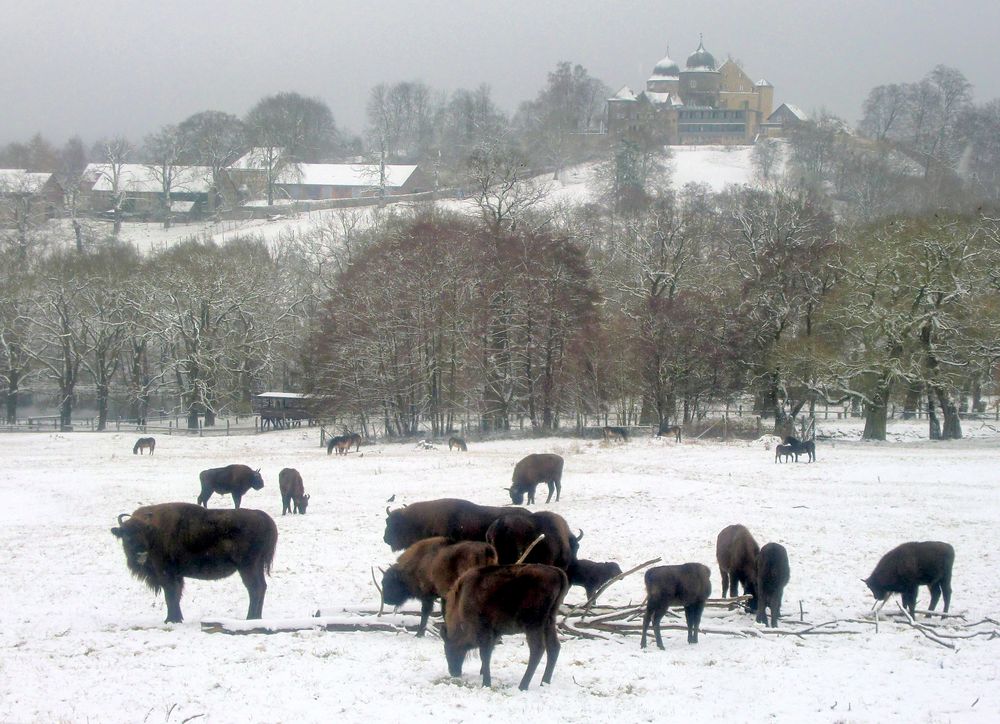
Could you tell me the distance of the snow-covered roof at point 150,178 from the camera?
121 metres

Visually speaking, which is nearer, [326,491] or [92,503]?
[92,503]

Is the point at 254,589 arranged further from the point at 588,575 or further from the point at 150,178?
the point at 150,178

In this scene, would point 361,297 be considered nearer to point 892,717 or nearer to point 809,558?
point 809,558

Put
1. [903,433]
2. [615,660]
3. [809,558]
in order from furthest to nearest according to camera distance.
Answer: [903,433] < [809,558] < [615,660]

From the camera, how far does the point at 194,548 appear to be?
12.2 m

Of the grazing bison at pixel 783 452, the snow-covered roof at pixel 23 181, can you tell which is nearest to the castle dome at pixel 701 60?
the snow-covered roof at pixel 23 181

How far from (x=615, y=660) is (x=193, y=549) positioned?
545cm

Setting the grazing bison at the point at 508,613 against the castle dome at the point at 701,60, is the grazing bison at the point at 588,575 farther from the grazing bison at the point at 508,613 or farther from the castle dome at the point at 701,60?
the castle dome at the point at 701,60

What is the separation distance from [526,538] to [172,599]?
15.2ft

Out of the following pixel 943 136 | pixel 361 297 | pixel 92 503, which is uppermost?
pixel 943 136

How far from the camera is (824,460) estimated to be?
104 feet

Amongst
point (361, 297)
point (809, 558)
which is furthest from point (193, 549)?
point (361, 297)

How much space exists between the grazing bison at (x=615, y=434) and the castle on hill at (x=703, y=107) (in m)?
117

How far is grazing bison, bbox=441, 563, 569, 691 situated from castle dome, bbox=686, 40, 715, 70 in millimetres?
192990
